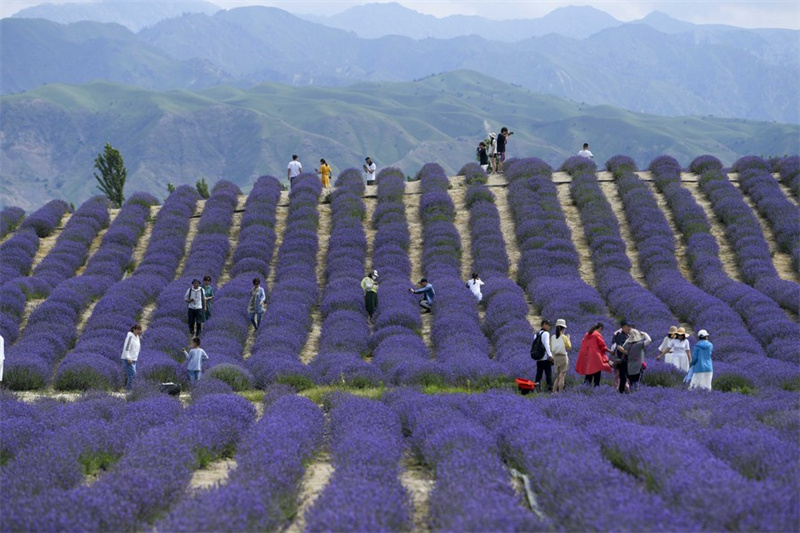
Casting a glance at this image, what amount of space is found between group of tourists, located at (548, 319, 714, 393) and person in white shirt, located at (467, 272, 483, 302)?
6360 millimetres

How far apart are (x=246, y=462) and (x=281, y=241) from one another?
17.4 meters

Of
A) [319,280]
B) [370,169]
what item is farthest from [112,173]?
[319,280]

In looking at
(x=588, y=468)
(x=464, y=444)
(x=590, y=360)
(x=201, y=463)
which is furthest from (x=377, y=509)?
(x=590, y=360)

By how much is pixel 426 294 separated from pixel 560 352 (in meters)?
6.78

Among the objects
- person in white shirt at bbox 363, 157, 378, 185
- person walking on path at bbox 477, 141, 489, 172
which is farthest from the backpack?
person walking on path at bbox 477, 141, 489, 172

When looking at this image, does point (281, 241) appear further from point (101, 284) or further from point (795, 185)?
point (795, 185)

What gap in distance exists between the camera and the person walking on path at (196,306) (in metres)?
16.0

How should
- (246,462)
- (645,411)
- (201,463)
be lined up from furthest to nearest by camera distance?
1. (645,411)
2. (201,463)
3. (246,462)

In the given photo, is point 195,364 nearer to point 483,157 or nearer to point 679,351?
point 679,351

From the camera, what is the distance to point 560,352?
11516mm

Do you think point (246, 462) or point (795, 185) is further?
point (795, 185)

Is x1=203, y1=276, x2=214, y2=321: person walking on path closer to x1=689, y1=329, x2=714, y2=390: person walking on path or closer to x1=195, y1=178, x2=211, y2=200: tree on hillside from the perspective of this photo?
x1=689, y1=329, x2=714, y2=390: person walking on path

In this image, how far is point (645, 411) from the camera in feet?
27.7

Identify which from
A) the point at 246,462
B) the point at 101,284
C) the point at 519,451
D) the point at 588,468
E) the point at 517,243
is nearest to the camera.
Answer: the point at 588,468
